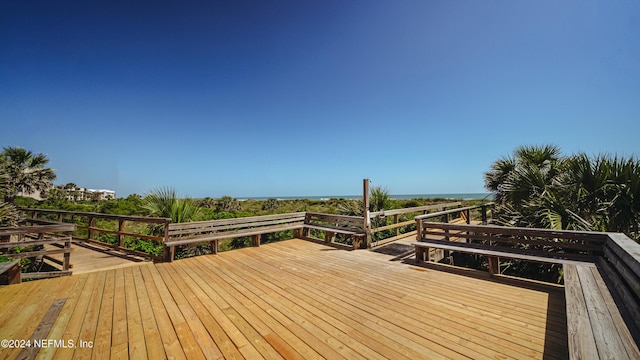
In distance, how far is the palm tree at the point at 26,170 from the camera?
38.5ft

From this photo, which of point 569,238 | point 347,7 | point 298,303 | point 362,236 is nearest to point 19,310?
point 298,303

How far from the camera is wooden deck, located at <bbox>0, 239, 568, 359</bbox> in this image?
210 cm

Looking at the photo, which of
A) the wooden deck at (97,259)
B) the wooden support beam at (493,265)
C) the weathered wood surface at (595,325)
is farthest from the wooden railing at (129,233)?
the wooden support beam at (493,265)

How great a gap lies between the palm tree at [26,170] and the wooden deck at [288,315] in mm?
13668

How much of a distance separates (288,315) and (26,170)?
718 inches

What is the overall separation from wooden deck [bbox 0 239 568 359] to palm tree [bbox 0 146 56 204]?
44.8ft

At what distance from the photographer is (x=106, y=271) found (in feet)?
14.5

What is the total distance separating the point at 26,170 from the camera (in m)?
12.4

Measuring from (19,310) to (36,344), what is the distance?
4.06 ft

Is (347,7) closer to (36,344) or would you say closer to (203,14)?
(203,14)

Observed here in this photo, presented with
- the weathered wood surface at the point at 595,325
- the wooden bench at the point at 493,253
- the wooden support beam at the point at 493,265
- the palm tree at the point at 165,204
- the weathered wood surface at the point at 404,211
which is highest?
the palm tree at the point at 165,204

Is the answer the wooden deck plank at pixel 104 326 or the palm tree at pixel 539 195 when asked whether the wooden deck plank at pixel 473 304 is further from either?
the wooden deck plank at pixel 104 326

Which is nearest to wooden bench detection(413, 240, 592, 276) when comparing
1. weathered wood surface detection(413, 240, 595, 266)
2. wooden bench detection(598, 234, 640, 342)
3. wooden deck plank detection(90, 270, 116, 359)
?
weathered wood surface detection(413, 240, 595, 266)

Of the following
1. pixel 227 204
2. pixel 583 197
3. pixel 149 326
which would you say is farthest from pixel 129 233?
pixel 227 204
